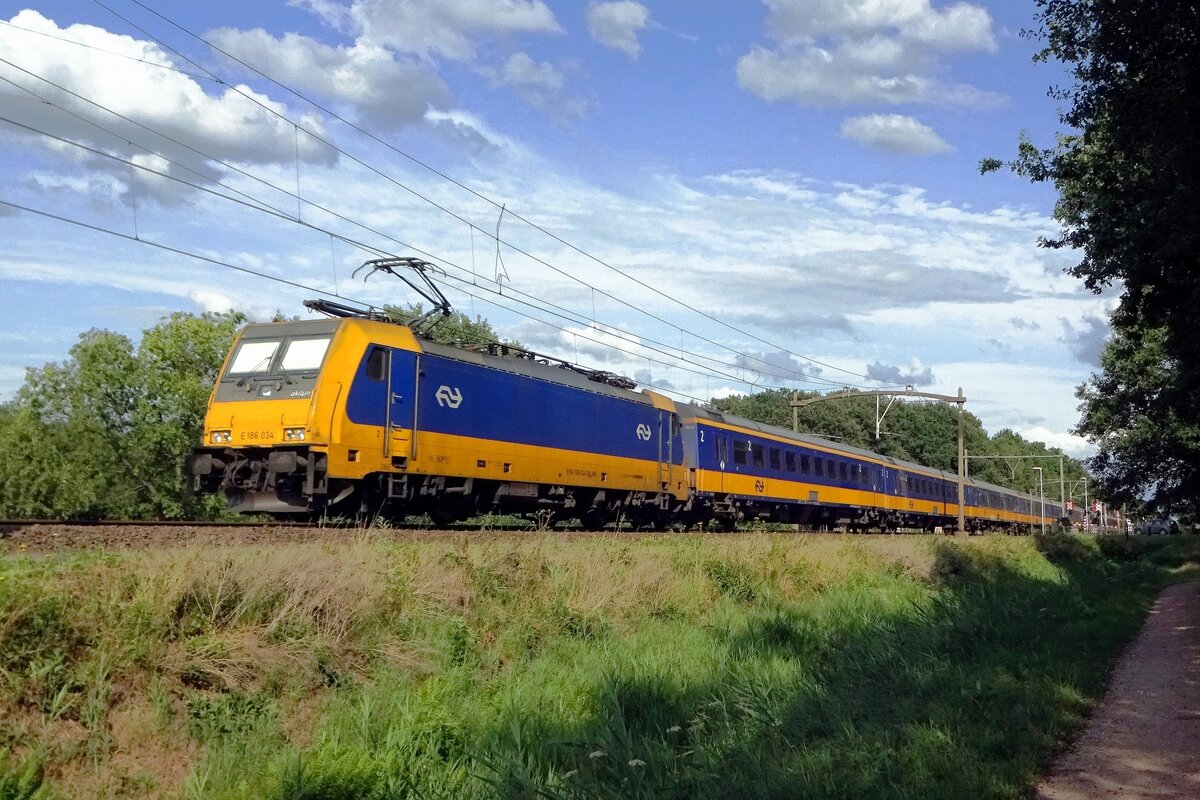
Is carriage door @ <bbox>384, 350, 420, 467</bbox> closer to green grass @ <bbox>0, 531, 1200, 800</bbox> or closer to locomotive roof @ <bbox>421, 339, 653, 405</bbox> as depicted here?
locomotive roof @ <bbox>421, 339, 653, 405</bbox>

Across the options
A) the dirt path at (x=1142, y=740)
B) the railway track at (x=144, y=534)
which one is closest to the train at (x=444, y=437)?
the railway track at (x=144, y=534)

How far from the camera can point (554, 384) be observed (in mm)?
22594

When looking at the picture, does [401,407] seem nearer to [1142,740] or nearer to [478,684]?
[478,684]

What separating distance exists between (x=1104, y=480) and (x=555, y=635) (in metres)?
41.7

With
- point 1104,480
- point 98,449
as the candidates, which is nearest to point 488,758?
point 1104,480

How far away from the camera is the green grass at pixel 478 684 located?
769 cm

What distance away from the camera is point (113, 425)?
56625mm

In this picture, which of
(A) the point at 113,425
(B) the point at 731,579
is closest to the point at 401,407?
(B) the point at 731,579

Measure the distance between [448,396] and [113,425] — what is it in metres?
44.7

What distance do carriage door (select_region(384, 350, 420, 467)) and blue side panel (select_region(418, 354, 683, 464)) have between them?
0.89 ft

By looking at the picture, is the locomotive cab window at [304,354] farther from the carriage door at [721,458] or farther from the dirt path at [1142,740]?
the carriage door at [721,458]

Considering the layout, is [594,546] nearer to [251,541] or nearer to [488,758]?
[251,541]

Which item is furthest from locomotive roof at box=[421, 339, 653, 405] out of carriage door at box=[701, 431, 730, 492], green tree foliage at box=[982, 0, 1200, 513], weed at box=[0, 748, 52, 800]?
weed at box=[0, 748, 52, 800]

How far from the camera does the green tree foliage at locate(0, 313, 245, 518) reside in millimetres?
54000
